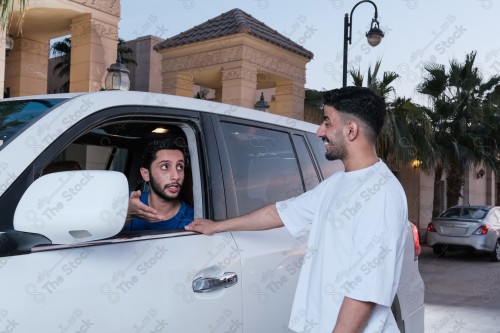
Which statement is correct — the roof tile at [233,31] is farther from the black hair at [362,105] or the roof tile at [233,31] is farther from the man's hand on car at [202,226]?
the black hair at [362,105]

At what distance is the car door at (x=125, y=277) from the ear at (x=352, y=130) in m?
0.73

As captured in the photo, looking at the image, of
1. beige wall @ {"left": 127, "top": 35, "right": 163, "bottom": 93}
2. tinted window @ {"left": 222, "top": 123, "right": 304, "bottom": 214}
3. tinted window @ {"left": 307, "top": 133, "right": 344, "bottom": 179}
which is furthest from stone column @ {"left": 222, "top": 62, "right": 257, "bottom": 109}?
beige wall @ {"left": 127, "top": 35, "right": 163, "bottom": 93}

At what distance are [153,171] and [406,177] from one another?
2232 cm

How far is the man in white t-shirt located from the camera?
1.79 m

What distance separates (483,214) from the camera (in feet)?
46.4

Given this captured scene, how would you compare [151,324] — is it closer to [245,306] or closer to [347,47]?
[245,306]

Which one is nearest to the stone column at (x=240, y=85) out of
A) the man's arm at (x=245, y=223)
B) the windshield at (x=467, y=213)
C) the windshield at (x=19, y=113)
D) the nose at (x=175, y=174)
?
the windshield at (x=467, y=213)

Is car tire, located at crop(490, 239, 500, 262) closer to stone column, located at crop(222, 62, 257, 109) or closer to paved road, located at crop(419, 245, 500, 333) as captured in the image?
paved road, located at crop(419, 245, 500, 333)

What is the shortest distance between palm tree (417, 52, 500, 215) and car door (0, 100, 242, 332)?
53.6 ft

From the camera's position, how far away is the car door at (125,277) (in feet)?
5.26

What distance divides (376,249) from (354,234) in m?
0.10

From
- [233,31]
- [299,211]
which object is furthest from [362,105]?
[233,31]

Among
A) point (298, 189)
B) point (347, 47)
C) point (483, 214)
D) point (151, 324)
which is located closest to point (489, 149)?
point (483, 214)

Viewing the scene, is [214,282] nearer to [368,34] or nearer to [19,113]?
[19,113]
